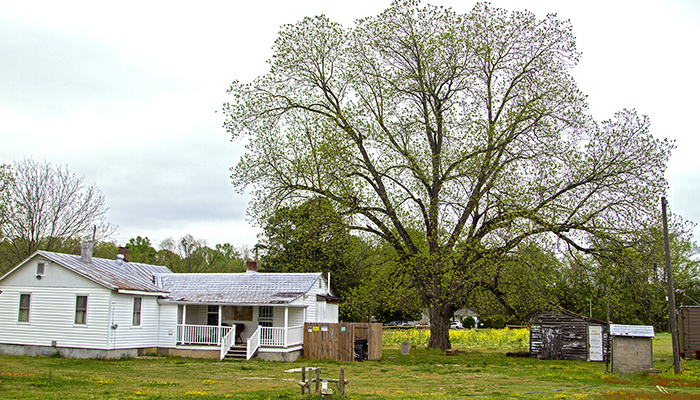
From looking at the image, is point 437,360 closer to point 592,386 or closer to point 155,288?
point 592,386

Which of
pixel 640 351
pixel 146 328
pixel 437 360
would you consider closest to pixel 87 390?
pixel 146 328

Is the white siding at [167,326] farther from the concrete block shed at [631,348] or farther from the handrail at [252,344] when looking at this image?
the concrete block shed at [631,348]

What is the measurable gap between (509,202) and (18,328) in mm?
21711

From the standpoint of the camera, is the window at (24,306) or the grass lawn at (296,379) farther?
the window at (24,306)

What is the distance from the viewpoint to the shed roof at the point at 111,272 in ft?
77.8

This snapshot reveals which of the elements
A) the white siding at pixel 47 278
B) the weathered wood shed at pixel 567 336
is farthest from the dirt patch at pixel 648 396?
the white siding at pixel 47 278

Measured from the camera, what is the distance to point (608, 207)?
81.7ft

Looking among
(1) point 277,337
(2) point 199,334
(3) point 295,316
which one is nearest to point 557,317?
(3) point 295,316

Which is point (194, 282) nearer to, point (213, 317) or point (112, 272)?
point (213, 317)

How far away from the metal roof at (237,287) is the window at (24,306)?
19.1 feet

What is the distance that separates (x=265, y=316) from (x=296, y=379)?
34.7 ft

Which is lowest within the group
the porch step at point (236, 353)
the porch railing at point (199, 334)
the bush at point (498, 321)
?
the bush at point (498, 321)

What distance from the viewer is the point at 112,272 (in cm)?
2577

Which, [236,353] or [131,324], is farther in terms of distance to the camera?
[236,353]
